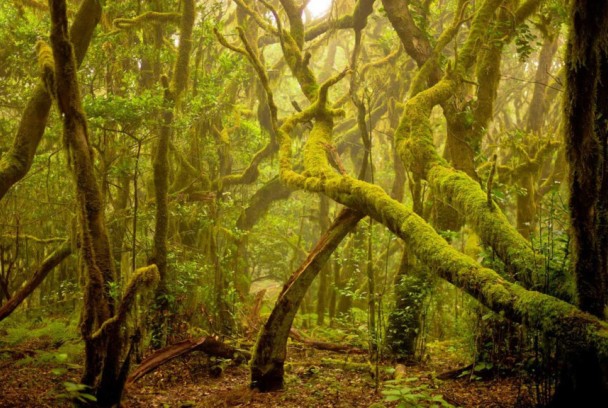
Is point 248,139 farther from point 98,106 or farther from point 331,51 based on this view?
point 331,51

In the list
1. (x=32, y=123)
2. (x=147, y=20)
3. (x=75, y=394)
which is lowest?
(x=75, y=394)

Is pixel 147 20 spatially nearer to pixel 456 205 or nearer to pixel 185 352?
pixel 185 352

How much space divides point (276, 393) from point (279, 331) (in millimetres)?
725

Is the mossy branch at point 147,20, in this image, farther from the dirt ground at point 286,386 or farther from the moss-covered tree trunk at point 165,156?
the dirt ground at point 286,386

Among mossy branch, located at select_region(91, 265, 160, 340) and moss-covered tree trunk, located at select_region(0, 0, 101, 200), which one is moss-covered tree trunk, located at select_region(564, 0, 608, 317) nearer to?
mossy branch, located at select_region(91, 265, 160, 340)

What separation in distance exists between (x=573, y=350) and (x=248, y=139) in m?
10.9

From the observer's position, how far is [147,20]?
838 cm

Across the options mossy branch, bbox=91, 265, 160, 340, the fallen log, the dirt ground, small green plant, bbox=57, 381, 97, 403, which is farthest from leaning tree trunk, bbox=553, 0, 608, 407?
the fallen log

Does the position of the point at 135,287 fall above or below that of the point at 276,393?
above

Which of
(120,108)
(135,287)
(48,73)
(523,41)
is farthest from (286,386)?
(523,41)

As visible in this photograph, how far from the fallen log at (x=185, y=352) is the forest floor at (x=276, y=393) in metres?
0.22

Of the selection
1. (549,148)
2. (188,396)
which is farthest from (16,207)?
(549,148)

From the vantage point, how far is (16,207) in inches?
381

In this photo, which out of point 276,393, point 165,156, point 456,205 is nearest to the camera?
point 456,205
